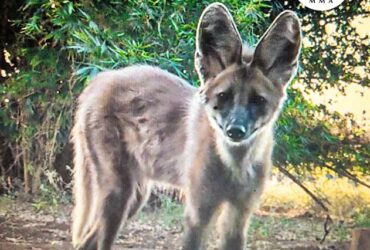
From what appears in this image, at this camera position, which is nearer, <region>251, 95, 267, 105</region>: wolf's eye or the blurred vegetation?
<region>251, 95, 267, 105</region>: wolf's eye

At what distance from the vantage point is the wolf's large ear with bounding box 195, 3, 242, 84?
1.41 m

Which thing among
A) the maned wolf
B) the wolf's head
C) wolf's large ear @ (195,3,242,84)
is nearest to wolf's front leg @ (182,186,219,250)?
the maned wolf

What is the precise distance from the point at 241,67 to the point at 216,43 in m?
0.07

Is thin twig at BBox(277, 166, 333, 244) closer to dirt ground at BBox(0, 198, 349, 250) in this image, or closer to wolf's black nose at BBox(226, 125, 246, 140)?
dirt ground at BBox(0, 198, 349, 250)

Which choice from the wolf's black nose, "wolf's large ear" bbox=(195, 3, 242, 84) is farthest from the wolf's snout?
"wolf's large ear" bbox=(195, 3, 242, 84)

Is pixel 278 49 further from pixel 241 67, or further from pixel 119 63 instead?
pixel 119 63

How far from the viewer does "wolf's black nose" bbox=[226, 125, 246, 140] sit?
1.35m

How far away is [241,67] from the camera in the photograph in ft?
4.63

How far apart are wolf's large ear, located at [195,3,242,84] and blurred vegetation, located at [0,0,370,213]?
0.08 meters

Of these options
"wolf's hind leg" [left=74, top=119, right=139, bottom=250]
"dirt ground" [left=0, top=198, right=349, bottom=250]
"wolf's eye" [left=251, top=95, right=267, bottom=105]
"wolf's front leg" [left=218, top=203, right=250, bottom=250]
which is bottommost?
"dirt ground" [left=0, top=198, right=349, bottom=250]

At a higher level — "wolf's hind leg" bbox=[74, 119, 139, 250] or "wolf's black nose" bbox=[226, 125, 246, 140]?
"wolf's black nose" bbox=[226, 125, 246, 140]

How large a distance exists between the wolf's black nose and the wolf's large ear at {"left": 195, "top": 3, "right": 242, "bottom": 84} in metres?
0.13

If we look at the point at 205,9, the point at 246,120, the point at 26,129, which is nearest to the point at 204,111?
the point at 246,120

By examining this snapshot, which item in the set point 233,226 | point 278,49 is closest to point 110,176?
point 233,226
